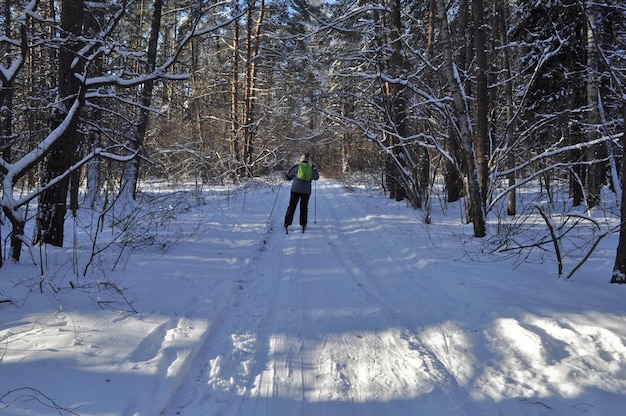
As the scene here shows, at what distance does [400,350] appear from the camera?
341 cm

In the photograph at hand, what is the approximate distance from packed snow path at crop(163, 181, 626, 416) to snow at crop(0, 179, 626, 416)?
1cm

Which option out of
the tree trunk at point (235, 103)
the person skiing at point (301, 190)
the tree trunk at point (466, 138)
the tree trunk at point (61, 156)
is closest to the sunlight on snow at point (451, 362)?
the tree trunk at point (466, 138)

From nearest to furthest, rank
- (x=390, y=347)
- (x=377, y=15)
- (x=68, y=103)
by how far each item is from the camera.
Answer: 1. (x=390, y=347)
2. (x=68, y=103)
3. (x=377, y=15)

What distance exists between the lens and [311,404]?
2713 millimetres

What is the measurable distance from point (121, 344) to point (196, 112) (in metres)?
19.1

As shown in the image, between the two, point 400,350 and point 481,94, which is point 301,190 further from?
point 400,350

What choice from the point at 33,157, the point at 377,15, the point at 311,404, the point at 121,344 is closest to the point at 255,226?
the point at 33,157

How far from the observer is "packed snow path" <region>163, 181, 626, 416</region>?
269 centimetres

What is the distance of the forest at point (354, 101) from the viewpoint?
510 cm

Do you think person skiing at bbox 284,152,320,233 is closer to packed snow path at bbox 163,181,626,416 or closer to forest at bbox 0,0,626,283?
forest at bbox 0,0,626,283

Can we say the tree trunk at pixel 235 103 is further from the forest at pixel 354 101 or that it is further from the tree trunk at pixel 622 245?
the tree trunk at pixel 622 245

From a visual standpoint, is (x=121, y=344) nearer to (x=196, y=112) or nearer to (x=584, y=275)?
(x=584, y=275)

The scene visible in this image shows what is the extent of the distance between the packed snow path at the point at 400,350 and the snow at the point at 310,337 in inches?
0.5

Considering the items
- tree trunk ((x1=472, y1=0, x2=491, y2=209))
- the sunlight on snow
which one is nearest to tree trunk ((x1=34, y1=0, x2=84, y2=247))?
the sunlight on snow
